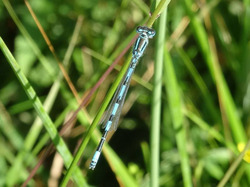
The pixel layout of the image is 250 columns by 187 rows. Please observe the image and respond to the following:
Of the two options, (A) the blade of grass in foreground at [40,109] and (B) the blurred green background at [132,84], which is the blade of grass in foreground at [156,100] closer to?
(A) the blade of grass in foreground at [40,109]

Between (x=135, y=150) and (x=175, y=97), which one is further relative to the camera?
(x=135, y=150)

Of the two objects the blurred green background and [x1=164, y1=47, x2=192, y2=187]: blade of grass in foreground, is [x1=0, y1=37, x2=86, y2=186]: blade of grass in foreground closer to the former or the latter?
[x1=164, y1=47, x2=192, y2=187]: blade of grass in foreground

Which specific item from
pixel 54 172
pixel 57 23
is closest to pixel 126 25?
pixel 57 23

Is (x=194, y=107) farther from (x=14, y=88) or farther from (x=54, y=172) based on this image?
(x=14, y=88)

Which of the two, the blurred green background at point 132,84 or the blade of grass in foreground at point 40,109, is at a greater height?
the blurred green background at point 132,84

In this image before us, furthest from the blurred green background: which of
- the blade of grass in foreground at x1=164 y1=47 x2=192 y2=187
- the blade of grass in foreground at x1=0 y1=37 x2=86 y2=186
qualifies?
the blade of grass in foreground at x1=0 y1=37 x2=86 y2=186

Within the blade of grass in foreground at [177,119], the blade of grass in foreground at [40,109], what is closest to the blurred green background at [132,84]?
the blade of grass in foreground at [177,119]

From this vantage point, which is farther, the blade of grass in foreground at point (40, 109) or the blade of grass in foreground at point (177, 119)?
the blade of grass in foreground at point (177, 119)

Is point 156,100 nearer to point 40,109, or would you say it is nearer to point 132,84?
point 40,109
